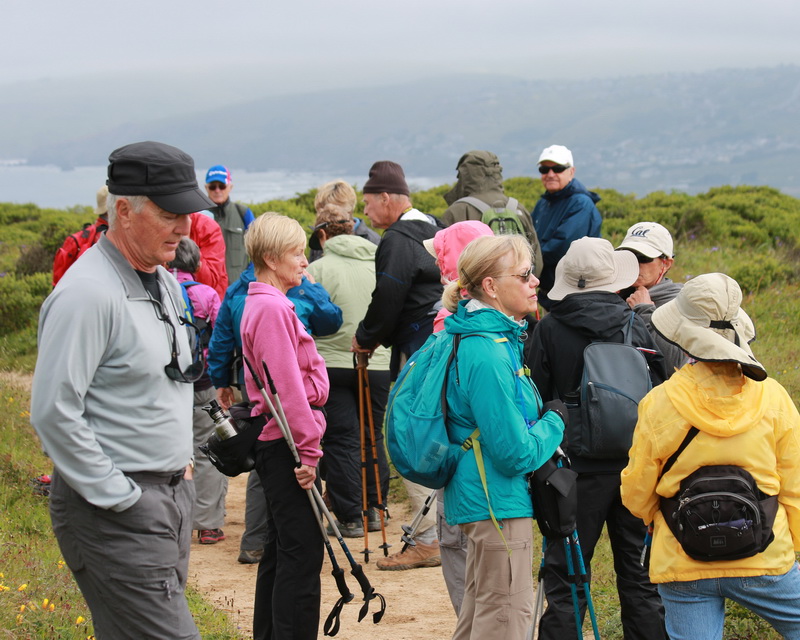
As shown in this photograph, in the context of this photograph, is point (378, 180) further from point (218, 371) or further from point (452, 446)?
point (452, 446)

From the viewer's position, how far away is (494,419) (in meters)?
3.46

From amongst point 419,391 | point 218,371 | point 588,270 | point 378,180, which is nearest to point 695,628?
point 419,391

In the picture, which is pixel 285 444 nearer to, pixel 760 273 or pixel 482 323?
pixel 482 323

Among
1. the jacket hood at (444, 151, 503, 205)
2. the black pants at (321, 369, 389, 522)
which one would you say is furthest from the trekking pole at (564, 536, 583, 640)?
the jacket hood at (444, 151, 503, 205)

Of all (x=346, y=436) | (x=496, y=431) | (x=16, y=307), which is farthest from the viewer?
(x=16, y=307)

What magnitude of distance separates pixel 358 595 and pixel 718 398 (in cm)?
342

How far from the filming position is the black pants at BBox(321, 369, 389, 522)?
654cm

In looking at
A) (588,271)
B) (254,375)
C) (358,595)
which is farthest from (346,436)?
(588,271)

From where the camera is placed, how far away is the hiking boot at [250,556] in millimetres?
6281

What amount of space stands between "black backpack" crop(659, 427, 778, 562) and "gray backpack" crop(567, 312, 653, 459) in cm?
80

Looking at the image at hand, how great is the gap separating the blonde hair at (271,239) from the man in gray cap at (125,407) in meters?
1.43

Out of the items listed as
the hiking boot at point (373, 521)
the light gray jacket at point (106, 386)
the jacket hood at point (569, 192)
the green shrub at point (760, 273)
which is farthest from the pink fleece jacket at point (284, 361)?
the green shrub at point (760, 273)

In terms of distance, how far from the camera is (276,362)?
422 centimetres

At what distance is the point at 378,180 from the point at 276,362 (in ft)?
7.53
